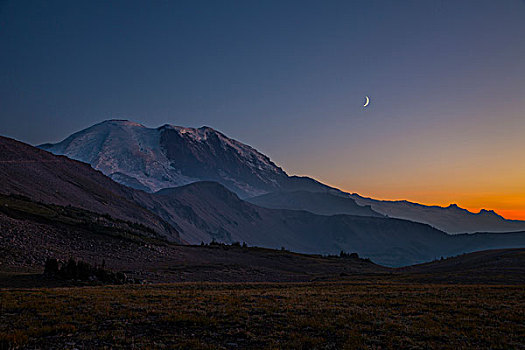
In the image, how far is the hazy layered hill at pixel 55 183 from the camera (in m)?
102

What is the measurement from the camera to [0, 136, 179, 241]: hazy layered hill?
335 feet

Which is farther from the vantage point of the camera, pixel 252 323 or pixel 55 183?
pixel 55 183

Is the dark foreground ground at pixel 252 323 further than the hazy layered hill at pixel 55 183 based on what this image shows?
No

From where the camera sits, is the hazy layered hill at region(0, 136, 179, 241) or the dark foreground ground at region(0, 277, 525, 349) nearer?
the dark foreground ground at region(0, 277, 525, 349)

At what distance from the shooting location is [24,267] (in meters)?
43.5

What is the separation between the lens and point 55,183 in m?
120

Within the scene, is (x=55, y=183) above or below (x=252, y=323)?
above

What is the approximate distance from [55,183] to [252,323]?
12439 cm

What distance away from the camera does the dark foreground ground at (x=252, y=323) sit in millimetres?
14078

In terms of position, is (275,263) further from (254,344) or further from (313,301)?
(254,344)

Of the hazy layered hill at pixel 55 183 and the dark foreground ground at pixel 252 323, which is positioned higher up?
the hazy layered hill at pixel 55 183

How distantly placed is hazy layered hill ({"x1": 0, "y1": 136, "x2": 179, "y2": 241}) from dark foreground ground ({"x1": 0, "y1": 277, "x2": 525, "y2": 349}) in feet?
279

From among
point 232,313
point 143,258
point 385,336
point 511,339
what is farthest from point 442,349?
point 143,258

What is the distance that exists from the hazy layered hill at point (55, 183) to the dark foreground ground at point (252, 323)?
8500 cm
